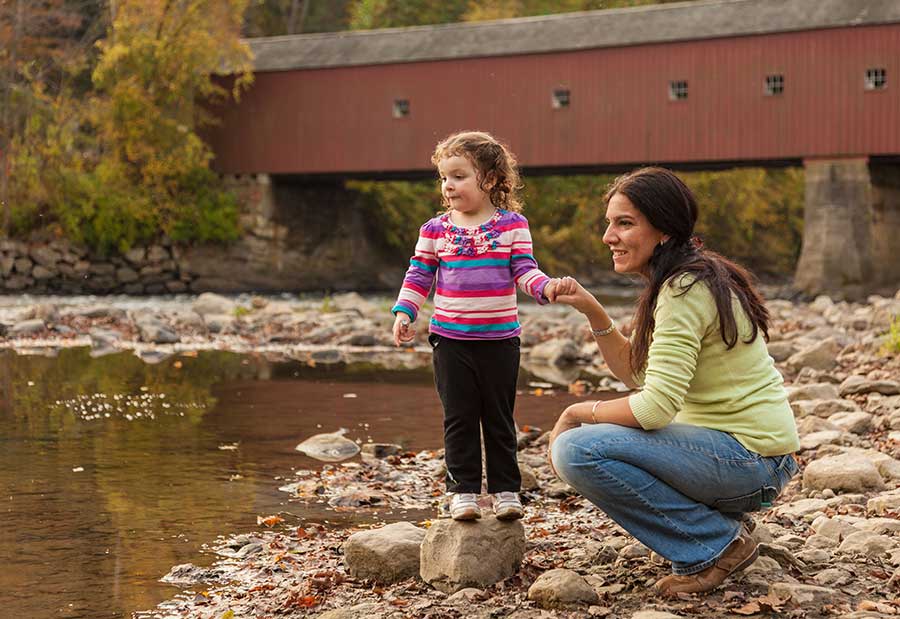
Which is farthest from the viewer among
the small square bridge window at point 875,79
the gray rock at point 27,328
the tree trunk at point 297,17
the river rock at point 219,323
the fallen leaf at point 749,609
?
the tree trunk at point 297,17

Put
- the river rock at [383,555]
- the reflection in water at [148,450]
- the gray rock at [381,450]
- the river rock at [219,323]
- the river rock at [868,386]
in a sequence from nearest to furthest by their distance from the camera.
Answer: the river rock at [383,555]
the reflection in water at [148,450]
the gray rock at [381,450]
the river rock at [868,386]
the river rock at [219,323]

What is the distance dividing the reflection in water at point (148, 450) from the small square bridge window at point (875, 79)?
45.3 ft

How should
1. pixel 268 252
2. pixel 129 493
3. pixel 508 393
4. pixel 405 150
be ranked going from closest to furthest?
1. pixel 508 393
2. pixel 129 493
3. pixel 405 150
4. pixel 268 252

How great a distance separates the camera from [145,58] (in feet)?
89.0

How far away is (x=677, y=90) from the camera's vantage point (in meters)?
23.9

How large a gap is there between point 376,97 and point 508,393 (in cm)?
2282

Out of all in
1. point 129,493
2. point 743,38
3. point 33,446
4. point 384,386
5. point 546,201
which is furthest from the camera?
point 546,201

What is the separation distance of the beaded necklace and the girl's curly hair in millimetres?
87

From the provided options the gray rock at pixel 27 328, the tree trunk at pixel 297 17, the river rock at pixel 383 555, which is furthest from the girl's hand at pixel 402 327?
the tree trunk at pixel 297 17

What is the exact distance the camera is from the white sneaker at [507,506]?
4.20 meters

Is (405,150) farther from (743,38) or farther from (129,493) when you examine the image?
(129,493)

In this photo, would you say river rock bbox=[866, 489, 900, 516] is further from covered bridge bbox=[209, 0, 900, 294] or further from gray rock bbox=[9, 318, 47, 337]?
covered bridge bbox=[209, 0, 900, 294]

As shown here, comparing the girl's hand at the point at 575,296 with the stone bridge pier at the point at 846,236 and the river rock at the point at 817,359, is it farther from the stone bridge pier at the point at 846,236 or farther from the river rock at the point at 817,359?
the stone bridge pier at the point at 846,236

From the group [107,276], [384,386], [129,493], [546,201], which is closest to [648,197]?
[129,493]
